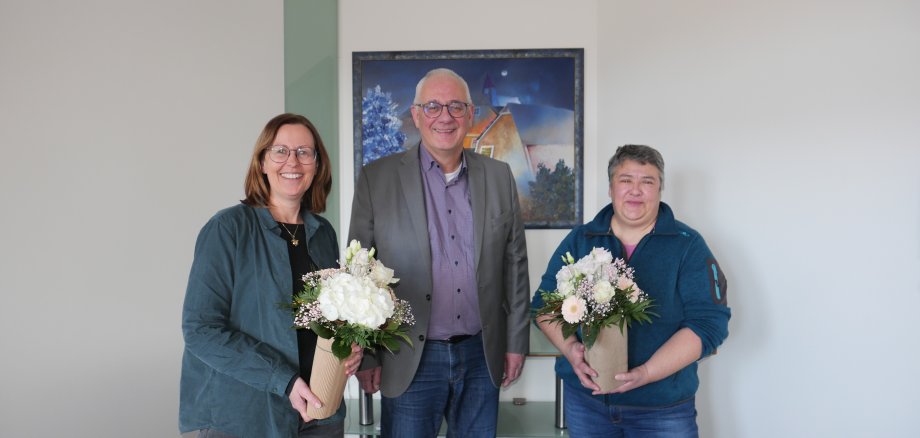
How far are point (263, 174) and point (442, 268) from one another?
0.80 metres

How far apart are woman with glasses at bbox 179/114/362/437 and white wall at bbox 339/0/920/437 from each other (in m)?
1.99

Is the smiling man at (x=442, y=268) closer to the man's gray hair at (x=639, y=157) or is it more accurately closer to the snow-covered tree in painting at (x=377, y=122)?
the man's gray hair at (x=639, y=157)

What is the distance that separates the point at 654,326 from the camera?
7.82 ft

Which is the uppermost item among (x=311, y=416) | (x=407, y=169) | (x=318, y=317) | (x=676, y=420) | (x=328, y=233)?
(x=407, y=169)

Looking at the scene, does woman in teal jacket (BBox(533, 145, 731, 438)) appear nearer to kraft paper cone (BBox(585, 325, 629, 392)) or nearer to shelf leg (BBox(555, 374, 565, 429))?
kraft paper cone (BBox(585, 325, 629, 392))

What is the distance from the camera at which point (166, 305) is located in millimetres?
3443

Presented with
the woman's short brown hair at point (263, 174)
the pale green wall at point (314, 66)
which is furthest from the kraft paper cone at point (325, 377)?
the pale green wall at point (314, 66)

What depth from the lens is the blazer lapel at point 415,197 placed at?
2.52 m

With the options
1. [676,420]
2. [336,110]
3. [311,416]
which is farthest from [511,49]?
[311,416]

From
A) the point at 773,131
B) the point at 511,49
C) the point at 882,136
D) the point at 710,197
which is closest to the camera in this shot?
the point at 882,136

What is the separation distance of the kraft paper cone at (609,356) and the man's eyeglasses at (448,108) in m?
1.01

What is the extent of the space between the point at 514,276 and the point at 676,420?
82cm

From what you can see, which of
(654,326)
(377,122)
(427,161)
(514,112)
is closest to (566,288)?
(654,326)

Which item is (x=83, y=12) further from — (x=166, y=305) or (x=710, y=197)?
(x=710, y=197)
